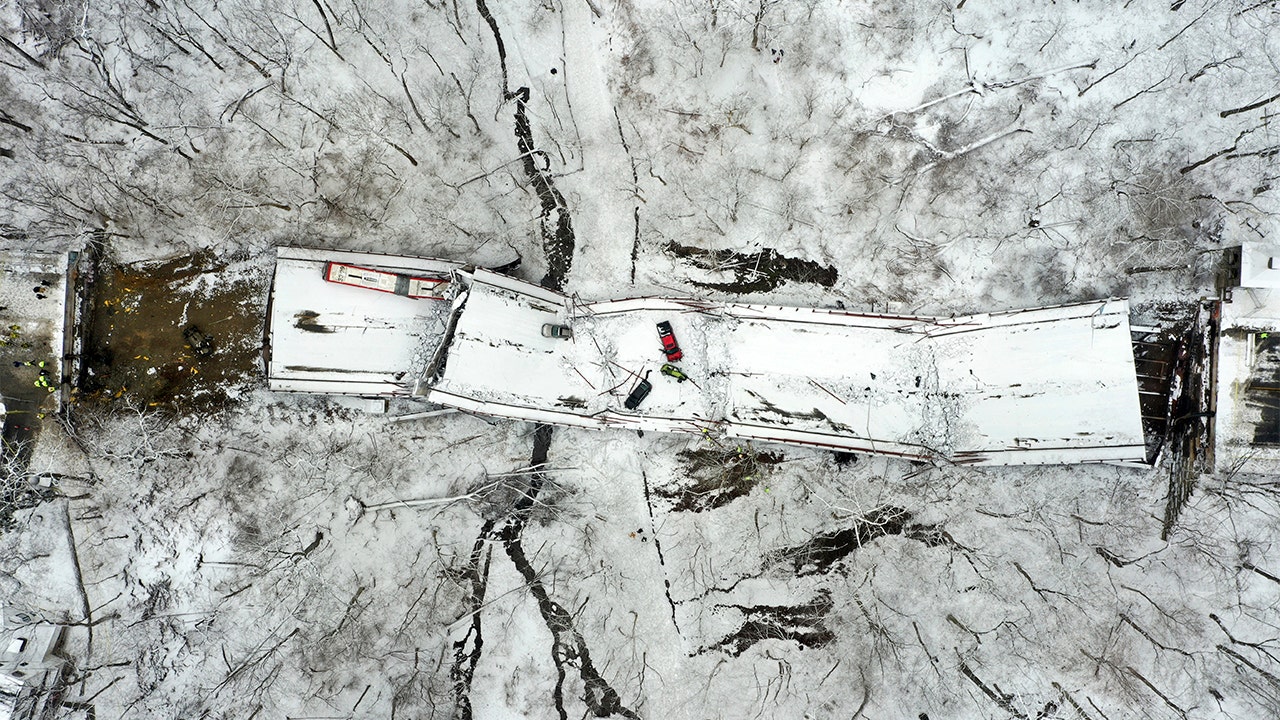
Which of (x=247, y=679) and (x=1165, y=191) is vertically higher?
(x=1165, y=191)

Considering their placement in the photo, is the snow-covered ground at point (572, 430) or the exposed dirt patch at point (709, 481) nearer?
the snow-covered ground at point (572, 430)

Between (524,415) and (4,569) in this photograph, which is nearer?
(524,415)

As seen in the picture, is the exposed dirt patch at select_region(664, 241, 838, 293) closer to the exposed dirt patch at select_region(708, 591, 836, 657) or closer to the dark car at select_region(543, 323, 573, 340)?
the dark car at select_region(543, 323, 573, 340)

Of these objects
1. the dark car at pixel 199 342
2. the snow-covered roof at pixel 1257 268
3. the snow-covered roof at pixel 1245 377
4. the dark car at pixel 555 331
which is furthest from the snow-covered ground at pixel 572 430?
the snow-covered roof at pixel 1257 268

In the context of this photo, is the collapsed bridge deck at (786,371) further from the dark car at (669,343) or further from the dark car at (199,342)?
the dark car at (199,342)

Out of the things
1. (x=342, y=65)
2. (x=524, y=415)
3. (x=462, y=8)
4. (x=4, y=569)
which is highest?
(x=462, y=8)

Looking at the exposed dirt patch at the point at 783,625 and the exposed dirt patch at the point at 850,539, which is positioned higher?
the exposed dirt patch at the point at 850,539

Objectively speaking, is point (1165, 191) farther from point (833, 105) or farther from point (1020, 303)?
point (833, 105)

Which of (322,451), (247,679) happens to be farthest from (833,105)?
(247,679)
